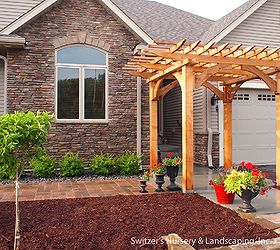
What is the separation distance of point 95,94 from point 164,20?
6.23 m

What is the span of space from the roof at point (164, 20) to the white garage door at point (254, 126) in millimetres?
3265

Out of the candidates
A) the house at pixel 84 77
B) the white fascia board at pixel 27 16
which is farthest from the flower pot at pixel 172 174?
the white fascia board at pixel 27 16

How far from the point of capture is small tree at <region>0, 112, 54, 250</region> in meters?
3.14

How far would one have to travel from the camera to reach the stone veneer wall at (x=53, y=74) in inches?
329

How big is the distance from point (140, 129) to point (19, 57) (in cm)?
403

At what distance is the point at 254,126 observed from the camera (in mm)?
10453

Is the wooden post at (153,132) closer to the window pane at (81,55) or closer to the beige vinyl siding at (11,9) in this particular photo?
the window pane at (81,55)

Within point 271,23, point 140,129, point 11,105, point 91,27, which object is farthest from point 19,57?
point 271,23

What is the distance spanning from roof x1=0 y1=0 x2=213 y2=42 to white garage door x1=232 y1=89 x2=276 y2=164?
11.0 feet

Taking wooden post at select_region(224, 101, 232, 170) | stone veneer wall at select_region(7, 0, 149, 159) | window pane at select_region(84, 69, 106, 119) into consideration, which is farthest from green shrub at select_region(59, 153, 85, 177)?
wooden post at select_region(224, 101, 232, 170)

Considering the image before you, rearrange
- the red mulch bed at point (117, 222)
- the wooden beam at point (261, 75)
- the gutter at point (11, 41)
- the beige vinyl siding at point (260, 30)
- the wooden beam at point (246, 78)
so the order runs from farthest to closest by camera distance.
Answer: the beige vinyl siding at point (260, 30), the gutter at point (11, 41), the wooden beam at point (246, 78), the wooden beam at point (261, 75), the red mulch bed at point (117, 222)

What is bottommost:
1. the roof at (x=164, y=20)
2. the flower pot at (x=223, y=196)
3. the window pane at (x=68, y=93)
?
the flower pot at (x=223, y=196)

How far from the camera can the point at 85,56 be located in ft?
29.0

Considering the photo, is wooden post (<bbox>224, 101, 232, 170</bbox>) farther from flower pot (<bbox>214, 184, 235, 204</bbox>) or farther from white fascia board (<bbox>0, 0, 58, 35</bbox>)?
white fascia board (<bbox>0, 0, 58, 35</bbox>)
